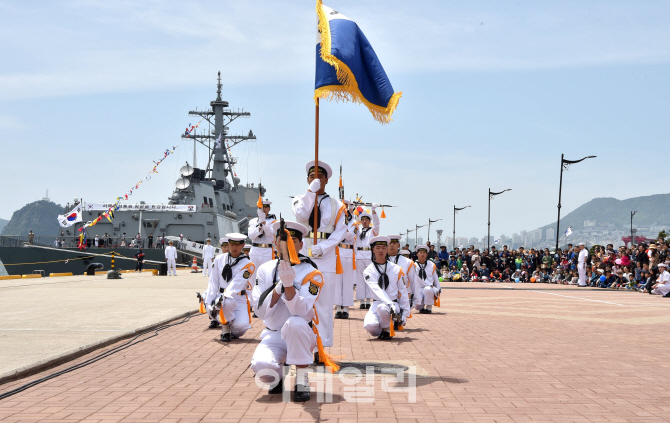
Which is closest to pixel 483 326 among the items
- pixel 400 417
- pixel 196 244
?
pixel 400 417

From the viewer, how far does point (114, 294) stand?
1681 centimetres

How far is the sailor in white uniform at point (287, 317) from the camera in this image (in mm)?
5352

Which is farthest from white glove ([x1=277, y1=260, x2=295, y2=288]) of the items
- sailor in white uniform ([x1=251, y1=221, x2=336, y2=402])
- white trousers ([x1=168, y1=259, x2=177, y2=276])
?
white trousers ([x1=168, y1=259, x2=177, y2=276])

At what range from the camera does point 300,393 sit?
5.31 metres

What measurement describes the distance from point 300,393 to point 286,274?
3.48 feet

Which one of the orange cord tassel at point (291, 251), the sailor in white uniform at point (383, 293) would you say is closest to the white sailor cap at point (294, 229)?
the orange cord tassel at point (291, 251)

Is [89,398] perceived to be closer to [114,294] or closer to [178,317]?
[178,317]

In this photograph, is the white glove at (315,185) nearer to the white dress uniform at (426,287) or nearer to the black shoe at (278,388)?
the black shoe at (278,388)

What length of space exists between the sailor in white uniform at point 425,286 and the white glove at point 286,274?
27.9ft

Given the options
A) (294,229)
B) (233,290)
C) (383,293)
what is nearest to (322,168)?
(294,229)

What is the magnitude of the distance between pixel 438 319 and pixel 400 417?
302 inches

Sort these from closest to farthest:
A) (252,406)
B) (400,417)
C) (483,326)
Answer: (400,417)
(252,406)
(483,326)

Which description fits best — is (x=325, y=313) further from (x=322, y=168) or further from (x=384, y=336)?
(x=384, y=336)

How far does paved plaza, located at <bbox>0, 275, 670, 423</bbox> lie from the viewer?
4914 millimetres
